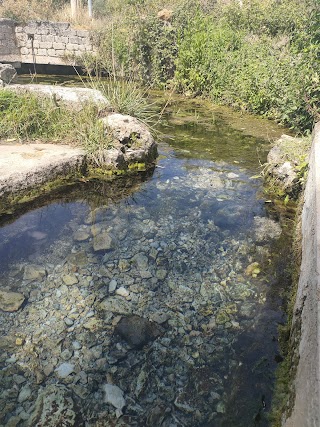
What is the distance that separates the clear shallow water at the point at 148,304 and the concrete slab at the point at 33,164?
0.33m

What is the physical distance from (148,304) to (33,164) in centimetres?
229

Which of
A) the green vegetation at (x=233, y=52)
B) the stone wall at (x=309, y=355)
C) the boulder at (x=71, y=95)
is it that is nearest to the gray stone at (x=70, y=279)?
the stone wall at (x=309, y=355)

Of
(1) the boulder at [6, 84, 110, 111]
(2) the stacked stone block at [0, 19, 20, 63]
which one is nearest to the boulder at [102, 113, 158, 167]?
(1) the boulder at [6, 84, 110, 111]

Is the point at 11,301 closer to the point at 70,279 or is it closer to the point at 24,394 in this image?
the point at 70,279

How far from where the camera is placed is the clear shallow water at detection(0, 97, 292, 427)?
2072 mm

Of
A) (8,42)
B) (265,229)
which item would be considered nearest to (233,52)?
(265,229)

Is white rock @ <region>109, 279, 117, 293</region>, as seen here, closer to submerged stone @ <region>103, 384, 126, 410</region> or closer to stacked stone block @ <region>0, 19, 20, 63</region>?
submerged stone @ <region>103, 384, 126, 410</region>

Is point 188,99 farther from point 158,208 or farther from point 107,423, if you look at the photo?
point 107,423

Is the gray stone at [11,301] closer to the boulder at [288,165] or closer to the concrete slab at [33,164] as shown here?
the concrete slab at [33,164]

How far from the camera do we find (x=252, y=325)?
2592mm

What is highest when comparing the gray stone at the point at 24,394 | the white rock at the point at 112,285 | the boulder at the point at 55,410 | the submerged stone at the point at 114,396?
the gray stone at the point at 24,394

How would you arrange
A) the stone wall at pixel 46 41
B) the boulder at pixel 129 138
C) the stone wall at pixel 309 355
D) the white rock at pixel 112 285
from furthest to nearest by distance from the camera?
the stone wall at pixel 46 41
the boulder at pixel 129 138
the white rock at pixel 112 285
the stone wall at pixel 309 355

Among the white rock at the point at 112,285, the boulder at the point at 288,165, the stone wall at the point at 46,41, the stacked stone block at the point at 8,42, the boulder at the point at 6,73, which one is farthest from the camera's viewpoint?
the stone wall at the point at 46,41

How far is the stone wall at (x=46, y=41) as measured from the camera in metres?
12.9
